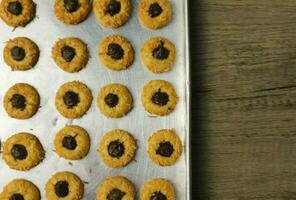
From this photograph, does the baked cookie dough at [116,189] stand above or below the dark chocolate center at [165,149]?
below

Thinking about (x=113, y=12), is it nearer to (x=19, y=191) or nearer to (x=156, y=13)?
(x=156, y=13)

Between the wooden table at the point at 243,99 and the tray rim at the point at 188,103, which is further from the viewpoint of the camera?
the wooden table at the point at 243,99

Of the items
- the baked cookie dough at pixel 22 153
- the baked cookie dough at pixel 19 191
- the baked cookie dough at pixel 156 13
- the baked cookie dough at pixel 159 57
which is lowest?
the baked cookie dough at pixel 19 191

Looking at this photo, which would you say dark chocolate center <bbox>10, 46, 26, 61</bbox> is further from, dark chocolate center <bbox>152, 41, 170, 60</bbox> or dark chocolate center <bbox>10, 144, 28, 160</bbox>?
dark chocolate center <bbox>152, 41, 170, 60</bbox>

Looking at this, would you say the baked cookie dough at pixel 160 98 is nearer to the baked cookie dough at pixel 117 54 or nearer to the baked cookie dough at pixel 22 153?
the baked cookie dough at pixel 117 54

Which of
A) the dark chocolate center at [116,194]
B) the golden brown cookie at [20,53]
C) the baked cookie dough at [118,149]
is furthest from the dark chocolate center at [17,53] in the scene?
the dark chocolate center at [116,194]

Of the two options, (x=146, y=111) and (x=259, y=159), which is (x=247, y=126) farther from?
(x=146, y=111)

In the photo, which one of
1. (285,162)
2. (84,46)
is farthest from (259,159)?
(84,46)
